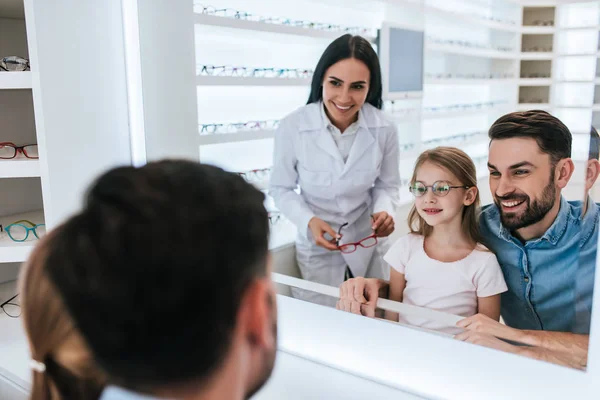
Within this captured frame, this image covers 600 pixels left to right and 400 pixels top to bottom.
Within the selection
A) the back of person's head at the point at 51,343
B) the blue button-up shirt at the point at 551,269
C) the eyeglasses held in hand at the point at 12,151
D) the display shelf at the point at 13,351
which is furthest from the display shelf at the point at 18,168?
the blue button-up shirt at the point at 551,269

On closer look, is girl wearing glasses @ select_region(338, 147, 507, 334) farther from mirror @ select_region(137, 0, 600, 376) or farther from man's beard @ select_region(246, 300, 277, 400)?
man's beard @ select_region(246, 300, 277, 400)

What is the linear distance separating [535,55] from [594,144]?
8.6 inches

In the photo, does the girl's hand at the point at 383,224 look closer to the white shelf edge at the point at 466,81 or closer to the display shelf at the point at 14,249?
the white shelf edge at the point at 466,81

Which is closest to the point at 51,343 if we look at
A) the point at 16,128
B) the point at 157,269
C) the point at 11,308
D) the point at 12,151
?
the point at 157,269

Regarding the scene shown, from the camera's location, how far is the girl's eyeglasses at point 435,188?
117 centimetres

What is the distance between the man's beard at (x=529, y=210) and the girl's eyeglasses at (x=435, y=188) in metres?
0.10

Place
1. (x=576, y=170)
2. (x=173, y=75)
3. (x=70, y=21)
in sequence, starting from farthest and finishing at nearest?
(x=173, y=75), (x=70, y=21), (x=576, y=170)

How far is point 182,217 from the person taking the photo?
0.48m

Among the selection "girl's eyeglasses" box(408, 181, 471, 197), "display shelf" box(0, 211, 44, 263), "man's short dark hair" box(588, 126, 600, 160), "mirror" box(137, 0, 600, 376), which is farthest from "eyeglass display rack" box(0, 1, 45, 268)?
"man's short dark hair" box(588, 126, 600, 160)

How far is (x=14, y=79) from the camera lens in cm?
141

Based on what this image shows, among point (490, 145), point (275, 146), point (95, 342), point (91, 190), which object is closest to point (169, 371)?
point (95, 342)

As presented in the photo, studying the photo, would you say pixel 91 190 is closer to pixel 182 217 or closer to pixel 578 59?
pixel 182 217

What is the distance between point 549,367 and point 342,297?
19.4 inches

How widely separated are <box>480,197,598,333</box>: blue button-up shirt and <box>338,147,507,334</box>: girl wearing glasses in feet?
0.09
